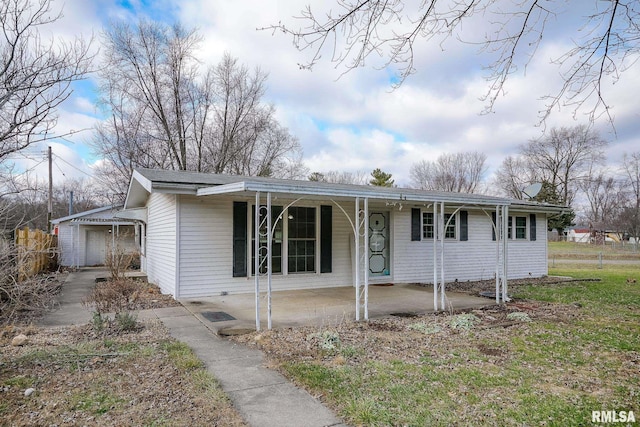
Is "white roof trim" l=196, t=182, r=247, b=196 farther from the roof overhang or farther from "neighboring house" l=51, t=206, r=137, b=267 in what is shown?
"neighboring house" l=51, t=206, r=137, b=267

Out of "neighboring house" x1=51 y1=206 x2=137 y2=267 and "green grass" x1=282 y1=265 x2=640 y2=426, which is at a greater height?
"neighboring house" x1=51 y1=206 x2=137 y2=267

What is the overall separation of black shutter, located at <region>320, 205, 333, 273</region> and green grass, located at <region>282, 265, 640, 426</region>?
4618 mm

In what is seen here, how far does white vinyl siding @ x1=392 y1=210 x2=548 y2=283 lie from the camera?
11.2m

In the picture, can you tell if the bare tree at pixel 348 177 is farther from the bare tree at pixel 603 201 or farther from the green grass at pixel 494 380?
the green grass at pixel 494 380

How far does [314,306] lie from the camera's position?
757cm

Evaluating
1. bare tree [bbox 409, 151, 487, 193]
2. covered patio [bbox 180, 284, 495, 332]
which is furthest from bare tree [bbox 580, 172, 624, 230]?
covered patio [bbox 180, 284, 495, 332]

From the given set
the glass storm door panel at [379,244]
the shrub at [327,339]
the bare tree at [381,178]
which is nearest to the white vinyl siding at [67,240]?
the glass storm door panel at [379,244]

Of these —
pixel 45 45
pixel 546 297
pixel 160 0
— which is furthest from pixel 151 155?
pixel 546 297

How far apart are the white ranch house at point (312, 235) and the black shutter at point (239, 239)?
0.02 meters

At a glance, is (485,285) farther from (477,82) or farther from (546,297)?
(477,82)

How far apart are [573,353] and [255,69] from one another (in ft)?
74.2

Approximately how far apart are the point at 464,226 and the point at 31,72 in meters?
10.9

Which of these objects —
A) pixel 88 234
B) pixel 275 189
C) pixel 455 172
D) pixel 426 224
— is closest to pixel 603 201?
pixel 455 172

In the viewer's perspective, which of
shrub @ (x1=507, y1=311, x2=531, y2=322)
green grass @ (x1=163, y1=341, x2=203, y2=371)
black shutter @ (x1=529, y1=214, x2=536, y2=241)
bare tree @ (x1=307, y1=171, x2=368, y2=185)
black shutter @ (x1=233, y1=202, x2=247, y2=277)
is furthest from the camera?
bare tree @ (x1=307, y1=171, x2=368, y2=185)
